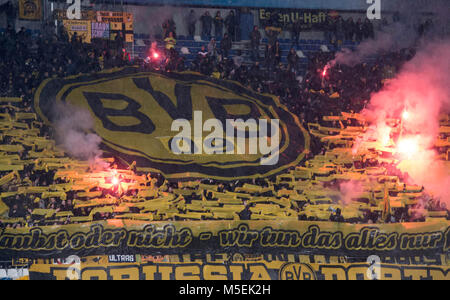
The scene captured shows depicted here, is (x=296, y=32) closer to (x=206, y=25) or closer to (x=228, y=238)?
(x=206, y=25)

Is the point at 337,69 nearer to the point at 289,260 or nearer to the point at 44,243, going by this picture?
the point at 289,260

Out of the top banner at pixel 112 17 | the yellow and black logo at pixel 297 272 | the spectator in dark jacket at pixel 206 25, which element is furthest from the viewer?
the spectator in dark jacket at pixel 206 25

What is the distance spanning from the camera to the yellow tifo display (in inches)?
285

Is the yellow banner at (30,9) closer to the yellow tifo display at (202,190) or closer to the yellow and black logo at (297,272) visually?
the yellow tifo display at (202,190)

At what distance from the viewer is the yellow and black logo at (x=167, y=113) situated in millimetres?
7570

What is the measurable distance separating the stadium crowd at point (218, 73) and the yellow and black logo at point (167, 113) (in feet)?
0.47

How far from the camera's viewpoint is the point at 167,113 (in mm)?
7777

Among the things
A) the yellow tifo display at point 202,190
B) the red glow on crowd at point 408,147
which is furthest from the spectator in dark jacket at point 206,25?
the red glow on crowd at point 408,147

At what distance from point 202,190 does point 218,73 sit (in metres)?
1.80

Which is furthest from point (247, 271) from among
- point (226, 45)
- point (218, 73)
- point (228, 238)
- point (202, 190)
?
point (226, 45)

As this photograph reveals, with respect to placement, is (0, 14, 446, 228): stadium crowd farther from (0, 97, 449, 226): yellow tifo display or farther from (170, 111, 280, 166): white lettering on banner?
(170, 111, 280, 166): white lettering on banner

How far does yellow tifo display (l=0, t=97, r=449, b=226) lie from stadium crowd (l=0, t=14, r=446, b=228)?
4 cm

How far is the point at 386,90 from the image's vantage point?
834cm

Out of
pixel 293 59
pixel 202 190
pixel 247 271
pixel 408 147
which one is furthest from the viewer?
pixel 293 59
